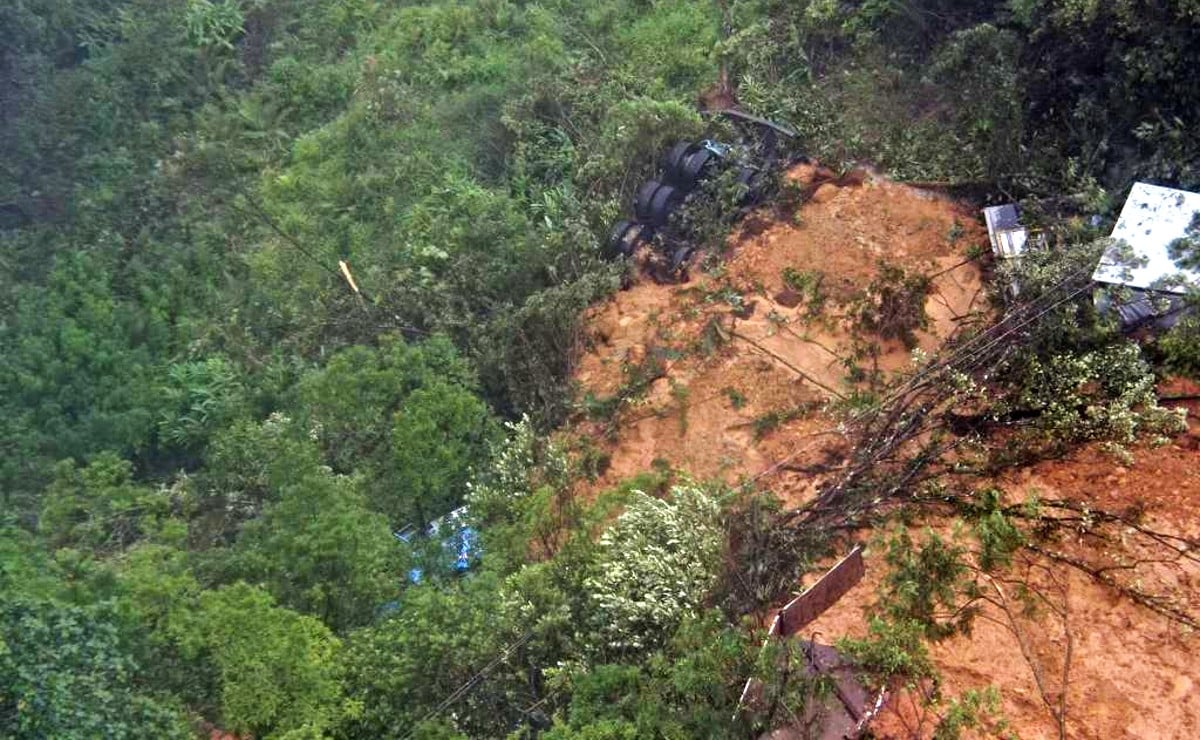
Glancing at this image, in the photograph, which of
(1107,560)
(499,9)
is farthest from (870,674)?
(499,9)

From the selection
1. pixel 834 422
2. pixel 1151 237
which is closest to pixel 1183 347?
pixel 1151 237

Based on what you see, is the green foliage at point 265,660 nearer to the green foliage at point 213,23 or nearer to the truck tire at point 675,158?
the truck tire at point 675,158

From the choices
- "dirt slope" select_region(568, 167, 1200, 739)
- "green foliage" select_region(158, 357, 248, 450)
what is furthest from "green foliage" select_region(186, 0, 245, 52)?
"dirt slope" select_region(568, 167, 1200, 739)

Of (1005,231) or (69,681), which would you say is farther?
(1005,231)

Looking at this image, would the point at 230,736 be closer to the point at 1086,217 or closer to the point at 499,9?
the point at 1086,217

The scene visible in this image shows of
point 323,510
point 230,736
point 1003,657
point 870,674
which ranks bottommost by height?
point 1003,657

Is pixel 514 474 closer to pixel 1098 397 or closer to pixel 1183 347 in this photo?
pixel 1098 397
